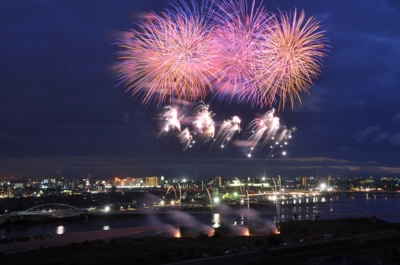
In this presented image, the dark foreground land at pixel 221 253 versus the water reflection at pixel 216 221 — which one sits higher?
the dark foreground land at pixel 221 253

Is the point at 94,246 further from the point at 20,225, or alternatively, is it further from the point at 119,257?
the point at 20,225

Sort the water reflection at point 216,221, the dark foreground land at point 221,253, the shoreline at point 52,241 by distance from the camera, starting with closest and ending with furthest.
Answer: the dark foreground land at point 221,253 → the shoreline at point 52,241 → the water reflection at point 216,221

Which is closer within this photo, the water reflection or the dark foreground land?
the dark foreground land

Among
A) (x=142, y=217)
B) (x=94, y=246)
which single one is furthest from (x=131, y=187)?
(x=94, y=246)

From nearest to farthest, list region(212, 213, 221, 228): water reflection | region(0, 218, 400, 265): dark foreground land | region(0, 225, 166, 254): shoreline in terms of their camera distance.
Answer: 1. region(0, 218, 400, 265): dark foreground land
2. region(0, 225, 166, 254): shoreline
3. region(212, 213, 221, 228): water reflection

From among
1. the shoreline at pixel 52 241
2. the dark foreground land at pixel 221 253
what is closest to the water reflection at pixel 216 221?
the shoreline at pixel 52 241

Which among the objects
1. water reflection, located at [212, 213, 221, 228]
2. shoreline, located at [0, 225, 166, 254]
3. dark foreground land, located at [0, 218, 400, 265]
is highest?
dark foreground land, located at [0, 218, 400, 265]

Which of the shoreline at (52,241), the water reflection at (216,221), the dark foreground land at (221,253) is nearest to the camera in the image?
the dark foreground land at (221,253)

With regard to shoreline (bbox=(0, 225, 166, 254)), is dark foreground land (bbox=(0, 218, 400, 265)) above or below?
above

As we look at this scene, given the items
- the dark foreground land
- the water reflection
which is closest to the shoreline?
the dark foreground land

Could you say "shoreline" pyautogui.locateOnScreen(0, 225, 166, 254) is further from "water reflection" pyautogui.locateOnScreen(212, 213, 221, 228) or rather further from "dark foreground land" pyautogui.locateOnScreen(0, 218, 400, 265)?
"water reflection" pyautogui.locateOnScreen(212, 213, 221, 228)

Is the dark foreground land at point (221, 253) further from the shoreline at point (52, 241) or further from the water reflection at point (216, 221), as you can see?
the water reflection at point (216, 221)
